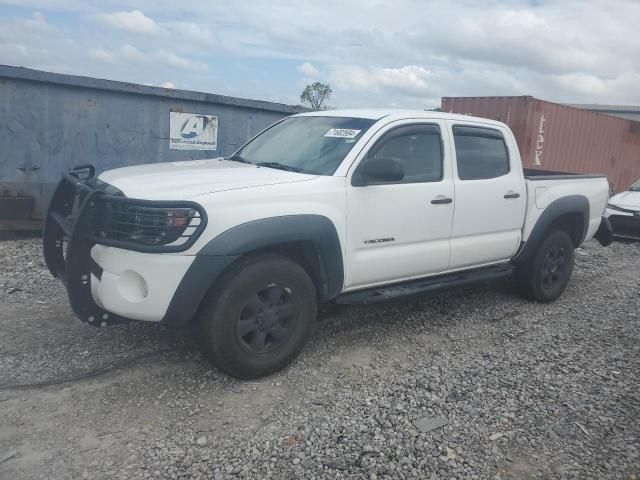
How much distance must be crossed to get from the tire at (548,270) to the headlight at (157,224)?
3.72 metres

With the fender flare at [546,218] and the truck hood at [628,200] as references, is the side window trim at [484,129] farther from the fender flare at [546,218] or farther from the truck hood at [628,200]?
the truck hood at [628,200]

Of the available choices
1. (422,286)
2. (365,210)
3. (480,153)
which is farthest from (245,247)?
(480,153)

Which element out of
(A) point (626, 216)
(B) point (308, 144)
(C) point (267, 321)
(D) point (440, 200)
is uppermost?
(B) point (308, 144)

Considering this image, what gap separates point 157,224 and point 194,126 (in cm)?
546

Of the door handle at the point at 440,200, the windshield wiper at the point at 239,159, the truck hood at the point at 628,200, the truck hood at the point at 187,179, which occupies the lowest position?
the truck hood at the point at 628,200

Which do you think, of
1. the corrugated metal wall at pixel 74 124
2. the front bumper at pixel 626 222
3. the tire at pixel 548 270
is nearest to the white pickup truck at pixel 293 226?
the tire at pixel 548 270

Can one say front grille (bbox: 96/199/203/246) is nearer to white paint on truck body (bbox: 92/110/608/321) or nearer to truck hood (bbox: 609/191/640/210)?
white paint on truck body (bbox: 92/110/608/321)

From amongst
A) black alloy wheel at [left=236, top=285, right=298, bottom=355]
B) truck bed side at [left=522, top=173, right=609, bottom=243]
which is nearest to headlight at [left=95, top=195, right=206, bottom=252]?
black alloy wheel at [left=236, top=285, right=298, bottom=355]

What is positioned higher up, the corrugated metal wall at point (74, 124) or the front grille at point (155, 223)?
the corrugated metal wall at point (74, 124)

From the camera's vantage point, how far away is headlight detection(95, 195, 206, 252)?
325cm

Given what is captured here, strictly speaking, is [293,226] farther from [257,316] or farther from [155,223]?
[155,223]

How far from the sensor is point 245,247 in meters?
3.42

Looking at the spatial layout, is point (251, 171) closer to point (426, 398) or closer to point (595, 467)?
point (426, 398)

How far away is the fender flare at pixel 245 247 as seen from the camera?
3305 millimetres
